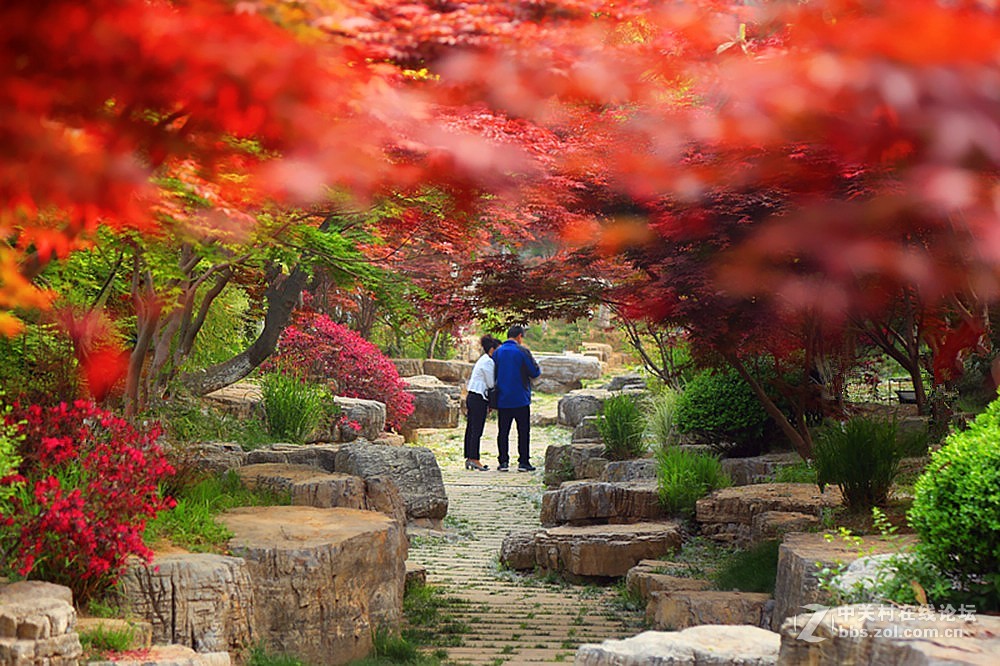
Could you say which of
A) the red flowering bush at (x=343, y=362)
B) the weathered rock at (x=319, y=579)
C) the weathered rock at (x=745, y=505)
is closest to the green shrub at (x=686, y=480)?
the weathered rock at (x=745, y=505)

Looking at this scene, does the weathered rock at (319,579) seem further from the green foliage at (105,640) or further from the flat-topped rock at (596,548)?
the flat-topped rock at (596,548)

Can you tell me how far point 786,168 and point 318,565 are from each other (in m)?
3.36

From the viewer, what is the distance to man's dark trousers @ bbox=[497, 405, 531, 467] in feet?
43.9

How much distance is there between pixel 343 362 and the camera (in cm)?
1579

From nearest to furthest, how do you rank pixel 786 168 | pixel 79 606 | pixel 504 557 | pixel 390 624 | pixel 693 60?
pixel 693 60, pixel 79 606, pixel 786 168, pixel 390 624, pixel 504 557

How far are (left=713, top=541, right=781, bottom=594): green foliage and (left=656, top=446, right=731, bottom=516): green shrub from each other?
6.39 feet

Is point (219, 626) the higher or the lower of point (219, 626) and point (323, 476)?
the lower

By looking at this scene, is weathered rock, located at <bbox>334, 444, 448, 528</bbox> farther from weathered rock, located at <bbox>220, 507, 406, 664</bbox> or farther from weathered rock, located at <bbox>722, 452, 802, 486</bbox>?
weathered rock, located at <bbox>220, 507, 406, 664</bbox>

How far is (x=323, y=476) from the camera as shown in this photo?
7699 mm

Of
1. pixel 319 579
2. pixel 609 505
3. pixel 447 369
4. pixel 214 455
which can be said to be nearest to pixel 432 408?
pixel 447 369

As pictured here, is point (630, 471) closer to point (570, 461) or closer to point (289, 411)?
point (570, 461)

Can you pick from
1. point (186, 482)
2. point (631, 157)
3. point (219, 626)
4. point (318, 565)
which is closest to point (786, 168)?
point (631, 157)

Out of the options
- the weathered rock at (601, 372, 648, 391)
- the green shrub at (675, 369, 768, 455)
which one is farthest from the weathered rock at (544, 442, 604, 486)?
the weathered rock at (601, 372, 648, 391)

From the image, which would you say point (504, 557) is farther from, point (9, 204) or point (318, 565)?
point (9, 204)
